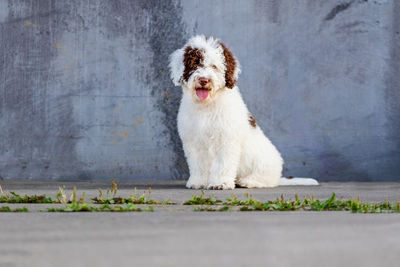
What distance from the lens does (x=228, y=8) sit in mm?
6633

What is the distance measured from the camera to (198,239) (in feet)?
7.62

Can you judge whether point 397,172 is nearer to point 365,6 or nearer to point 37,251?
point 365,6

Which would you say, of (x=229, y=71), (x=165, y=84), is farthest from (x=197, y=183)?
(x=165, y=84)

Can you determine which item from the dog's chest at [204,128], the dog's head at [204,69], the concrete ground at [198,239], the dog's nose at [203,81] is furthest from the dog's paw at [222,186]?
the concrete ground at [198,239]

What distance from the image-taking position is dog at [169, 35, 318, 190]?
5.04 metres

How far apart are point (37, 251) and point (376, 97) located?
5.16 metres

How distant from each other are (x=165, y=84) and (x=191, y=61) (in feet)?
5.20

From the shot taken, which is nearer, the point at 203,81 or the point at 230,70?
the point at 203,81

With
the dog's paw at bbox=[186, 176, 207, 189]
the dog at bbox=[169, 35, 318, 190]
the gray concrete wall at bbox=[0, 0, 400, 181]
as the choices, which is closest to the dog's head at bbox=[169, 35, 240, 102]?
the dog at bbox=[169, 35, 318, 190]

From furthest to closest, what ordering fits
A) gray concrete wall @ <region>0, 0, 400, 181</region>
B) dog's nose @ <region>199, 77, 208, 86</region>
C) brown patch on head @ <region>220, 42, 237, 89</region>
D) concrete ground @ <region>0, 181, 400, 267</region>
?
1. gray concrete wall @ <region>0, 0, 400, 181</region>
2. brown patch on head @ <region>220, 42, 237, 89</region>
3. dog's nose @ <region>199, 77, 208, 86</region>
4. concrete ground @ <region>0, 181, 400, 267</region>

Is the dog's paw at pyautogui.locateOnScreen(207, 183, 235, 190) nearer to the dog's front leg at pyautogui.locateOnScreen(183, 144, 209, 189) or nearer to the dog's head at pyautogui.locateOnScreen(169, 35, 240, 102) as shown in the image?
the dog's front leg at pyautogui.locateOnScreen(183, 144, 209, 189)

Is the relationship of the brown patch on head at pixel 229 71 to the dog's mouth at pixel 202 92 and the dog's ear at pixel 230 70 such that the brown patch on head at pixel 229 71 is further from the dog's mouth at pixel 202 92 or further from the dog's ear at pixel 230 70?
the dog's mouth at pixel 202 92

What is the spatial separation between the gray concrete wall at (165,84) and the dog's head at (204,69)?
145cm

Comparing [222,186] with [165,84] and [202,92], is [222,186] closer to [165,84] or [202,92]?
[202,92]
